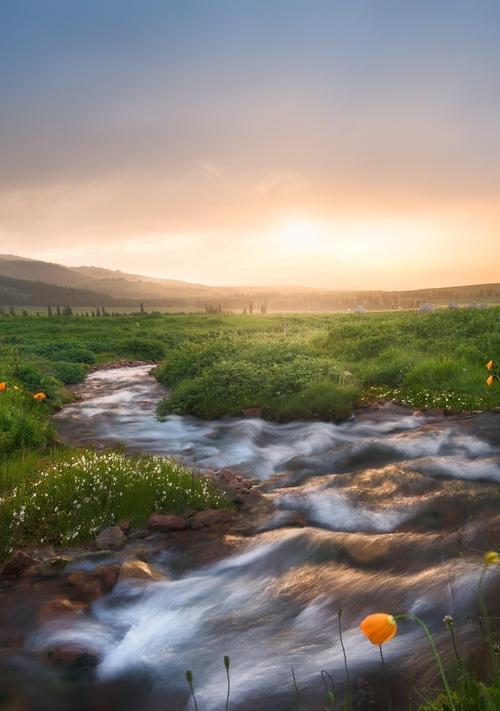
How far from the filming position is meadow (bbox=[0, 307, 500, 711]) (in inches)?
281

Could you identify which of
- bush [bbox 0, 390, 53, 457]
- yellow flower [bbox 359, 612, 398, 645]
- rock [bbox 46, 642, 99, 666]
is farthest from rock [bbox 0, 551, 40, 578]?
yellow flower [bbox 359, 612, 398, 645]

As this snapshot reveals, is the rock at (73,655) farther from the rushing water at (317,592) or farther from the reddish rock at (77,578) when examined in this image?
the reddish rock at (77,578)

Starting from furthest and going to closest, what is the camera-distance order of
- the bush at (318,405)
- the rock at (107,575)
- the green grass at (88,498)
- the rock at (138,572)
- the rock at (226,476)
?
the bush at (318,405) → the rock at (226,476) → the green grass at (88,498) → the rock at (138,572) → the rock at (107,575)

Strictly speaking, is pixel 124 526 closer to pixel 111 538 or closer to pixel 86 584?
pixel 111 538

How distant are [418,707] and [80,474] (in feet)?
18.5

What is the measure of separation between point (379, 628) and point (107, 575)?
4.28m

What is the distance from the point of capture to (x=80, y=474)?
25.5ft

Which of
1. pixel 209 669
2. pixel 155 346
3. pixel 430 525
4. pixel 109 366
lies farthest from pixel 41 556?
pixel 155 346

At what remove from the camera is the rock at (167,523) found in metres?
7.15

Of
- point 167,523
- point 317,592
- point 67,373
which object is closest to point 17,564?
point 167,523

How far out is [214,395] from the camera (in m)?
14.8

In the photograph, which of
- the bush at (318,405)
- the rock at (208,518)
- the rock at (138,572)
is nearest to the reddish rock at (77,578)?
the rock at (138,572)

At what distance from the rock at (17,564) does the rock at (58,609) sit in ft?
2.41

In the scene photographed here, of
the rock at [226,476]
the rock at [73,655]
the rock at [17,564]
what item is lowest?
the rock at [73,655]
